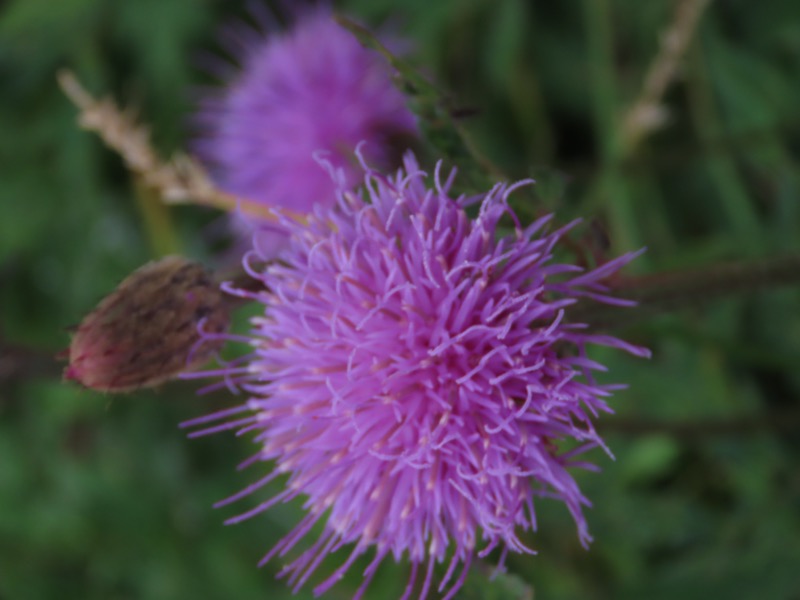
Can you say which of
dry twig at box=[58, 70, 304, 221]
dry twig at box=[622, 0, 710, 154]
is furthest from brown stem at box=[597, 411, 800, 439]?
dry twig at box=[58, 70, 304, 221]

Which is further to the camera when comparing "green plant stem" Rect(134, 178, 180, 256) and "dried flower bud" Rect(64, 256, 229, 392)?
"green plant stem" Rect(134, 178, 180, 256)

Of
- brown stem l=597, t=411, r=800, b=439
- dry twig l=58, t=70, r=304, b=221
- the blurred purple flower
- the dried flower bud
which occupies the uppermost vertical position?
the blurred purple flower

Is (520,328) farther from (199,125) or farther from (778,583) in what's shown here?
(199,125)

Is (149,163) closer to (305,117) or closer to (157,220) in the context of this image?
(305,117)

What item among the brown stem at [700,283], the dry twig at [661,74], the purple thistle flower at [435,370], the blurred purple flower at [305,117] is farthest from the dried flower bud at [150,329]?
the dry twig at [661,74]

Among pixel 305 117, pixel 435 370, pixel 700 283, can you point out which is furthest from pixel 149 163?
pixel 700 283

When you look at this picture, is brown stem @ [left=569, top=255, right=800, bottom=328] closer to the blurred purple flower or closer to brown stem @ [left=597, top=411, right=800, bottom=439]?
brown stem @ [left=597, top=411, right=800, bottom=439]
